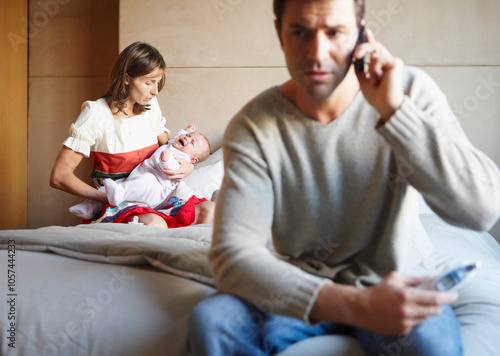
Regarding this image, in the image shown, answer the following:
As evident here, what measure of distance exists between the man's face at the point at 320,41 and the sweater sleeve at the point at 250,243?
168 millimetres

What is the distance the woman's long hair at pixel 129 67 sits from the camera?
245 cm

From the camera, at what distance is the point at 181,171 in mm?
2465

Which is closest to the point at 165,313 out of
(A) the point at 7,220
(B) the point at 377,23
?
(B) the point at 377,23

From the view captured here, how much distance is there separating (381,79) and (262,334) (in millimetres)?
526

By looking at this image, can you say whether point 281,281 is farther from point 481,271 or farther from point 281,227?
point 481,271

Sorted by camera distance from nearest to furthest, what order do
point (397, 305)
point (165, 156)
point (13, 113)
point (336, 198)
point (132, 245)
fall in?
point (397, 305), point (336, 198), point (132, 245), point (165, 156), point (13, 113)

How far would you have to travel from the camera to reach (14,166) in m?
3.66

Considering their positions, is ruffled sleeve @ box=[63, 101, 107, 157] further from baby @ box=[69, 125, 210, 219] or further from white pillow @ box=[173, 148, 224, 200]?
white pillow @ box=[173, 148, 224, 200]

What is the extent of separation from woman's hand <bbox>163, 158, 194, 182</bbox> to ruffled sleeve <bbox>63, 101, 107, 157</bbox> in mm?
384

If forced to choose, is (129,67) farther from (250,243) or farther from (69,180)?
(250,243)

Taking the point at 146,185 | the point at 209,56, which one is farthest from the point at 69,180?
the point at 209,56

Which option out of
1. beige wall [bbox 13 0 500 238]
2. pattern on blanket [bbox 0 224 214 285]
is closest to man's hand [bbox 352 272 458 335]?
pattern on blanket [bbox 0 224 214 285]

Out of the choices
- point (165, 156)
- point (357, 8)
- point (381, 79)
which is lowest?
point (165, 156)

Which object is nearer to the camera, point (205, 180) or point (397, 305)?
point (397, 305)
